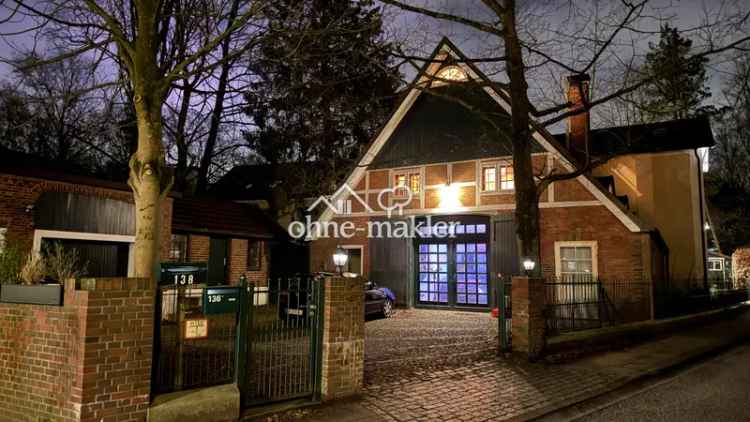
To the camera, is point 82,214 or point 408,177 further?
point 408,177

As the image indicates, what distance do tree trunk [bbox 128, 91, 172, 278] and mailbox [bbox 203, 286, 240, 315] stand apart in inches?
55.0

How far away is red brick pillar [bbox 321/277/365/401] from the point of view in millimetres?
7348

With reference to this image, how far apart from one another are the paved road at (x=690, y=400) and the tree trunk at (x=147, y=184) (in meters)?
6.05

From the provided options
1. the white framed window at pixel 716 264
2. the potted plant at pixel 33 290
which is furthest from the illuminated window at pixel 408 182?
the white framed window at pixel 716 264

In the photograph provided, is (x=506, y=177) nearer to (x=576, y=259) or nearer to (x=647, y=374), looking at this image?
(x=576, y=259)

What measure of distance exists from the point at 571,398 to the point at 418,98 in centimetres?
1641

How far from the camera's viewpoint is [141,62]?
7.54 meters

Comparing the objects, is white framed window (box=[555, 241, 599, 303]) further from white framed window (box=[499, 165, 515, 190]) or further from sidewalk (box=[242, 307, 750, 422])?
sidewalk (box=[242, 307, 750, 422])

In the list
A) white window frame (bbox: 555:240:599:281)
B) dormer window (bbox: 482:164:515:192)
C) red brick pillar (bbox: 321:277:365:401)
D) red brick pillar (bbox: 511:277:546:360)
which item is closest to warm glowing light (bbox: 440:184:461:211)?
dormer window (bbox: 482:164:515:192)

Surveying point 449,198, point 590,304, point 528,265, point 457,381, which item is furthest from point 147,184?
point 449,198

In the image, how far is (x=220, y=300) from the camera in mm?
6441

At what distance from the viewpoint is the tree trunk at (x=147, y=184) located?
24.1 ft

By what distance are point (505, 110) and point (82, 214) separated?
1392 cm

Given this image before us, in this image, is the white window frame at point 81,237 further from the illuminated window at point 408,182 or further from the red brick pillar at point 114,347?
the illuminated window at point 408,182
